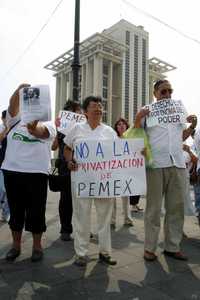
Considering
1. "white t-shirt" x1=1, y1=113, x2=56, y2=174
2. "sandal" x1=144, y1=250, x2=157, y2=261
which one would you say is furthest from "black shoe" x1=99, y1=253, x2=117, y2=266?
"white t-shirt" x1=1, y1=113, x2=56, y2=174

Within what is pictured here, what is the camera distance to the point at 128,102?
9694cm

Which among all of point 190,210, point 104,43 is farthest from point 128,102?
point 190,210

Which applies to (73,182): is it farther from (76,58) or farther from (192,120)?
(76,58)

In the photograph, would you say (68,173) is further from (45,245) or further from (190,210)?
(190,210)

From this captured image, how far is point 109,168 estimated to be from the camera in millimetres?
4223

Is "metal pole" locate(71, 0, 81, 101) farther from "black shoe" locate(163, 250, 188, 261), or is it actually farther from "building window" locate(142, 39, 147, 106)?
"building window" locate(142, 39, 147, 106)

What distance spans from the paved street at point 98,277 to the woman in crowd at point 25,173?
34cm

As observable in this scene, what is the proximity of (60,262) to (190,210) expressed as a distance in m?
2.62

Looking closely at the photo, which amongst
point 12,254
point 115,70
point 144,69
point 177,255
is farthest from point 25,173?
point 144,69

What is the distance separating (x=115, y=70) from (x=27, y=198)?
9466cm

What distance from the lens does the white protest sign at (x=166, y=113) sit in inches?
173

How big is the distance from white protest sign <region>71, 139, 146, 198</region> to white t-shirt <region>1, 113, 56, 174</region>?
0.39 meters

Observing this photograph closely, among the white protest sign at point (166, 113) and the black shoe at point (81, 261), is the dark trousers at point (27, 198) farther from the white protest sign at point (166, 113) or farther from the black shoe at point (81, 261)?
the white protest sign at point (166, 113)

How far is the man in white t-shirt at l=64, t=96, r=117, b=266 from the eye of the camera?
4.15 meters
